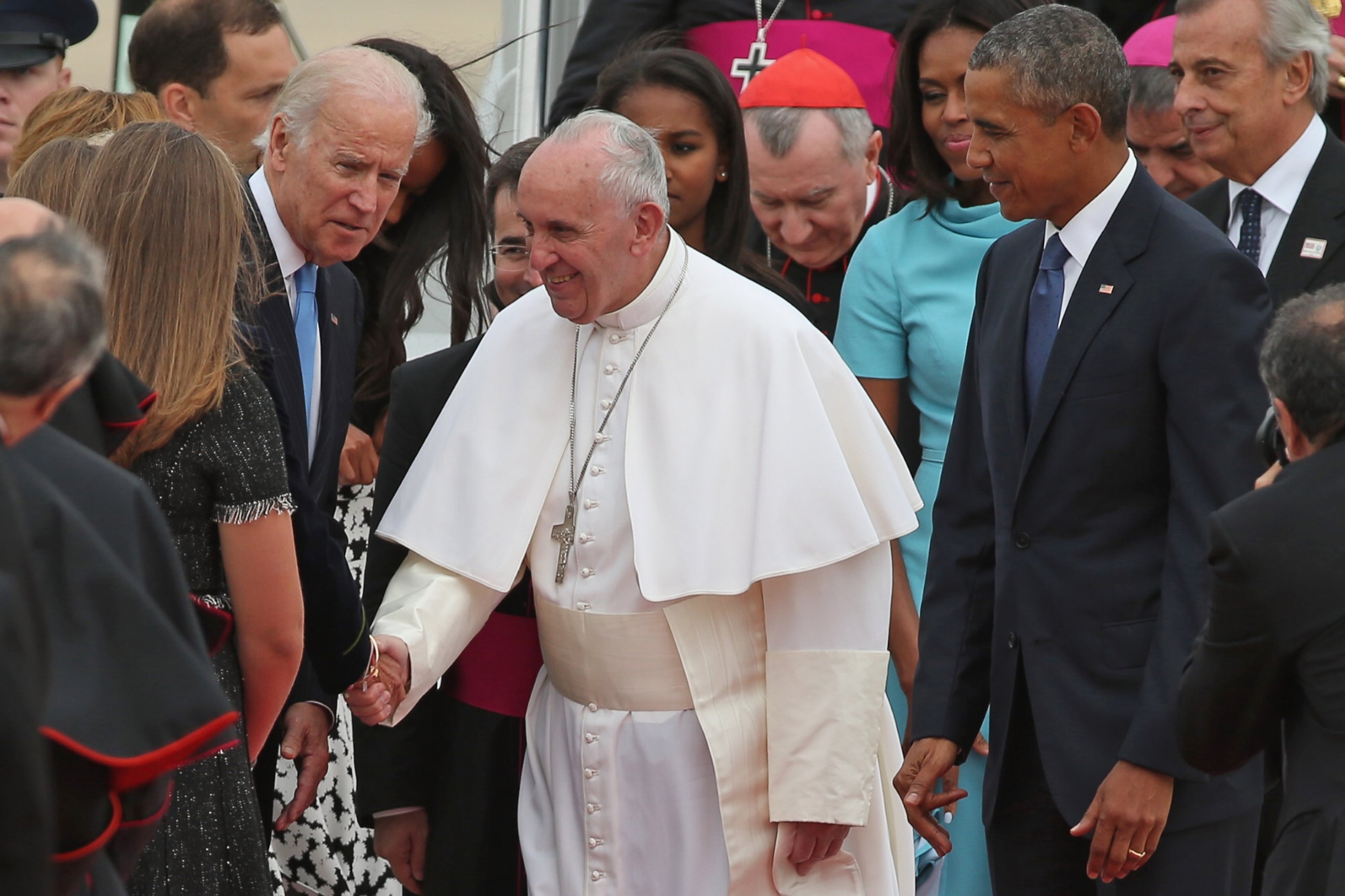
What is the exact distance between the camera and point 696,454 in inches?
134

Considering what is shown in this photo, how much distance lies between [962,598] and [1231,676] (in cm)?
96

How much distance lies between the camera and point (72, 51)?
6602 mm

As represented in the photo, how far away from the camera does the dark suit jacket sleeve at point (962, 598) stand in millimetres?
3539

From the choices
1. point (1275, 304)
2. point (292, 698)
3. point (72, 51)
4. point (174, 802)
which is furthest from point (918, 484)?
point (72, 51)

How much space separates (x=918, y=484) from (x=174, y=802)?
2.22m

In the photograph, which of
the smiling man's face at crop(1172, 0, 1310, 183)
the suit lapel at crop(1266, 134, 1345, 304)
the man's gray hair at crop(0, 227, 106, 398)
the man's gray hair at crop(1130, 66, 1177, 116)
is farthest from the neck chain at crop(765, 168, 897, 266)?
the man's gray hair at crop(0, 227, 106, 398)

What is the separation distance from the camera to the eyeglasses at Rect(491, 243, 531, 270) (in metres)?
4.27

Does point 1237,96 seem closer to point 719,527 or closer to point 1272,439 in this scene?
point 1272,439

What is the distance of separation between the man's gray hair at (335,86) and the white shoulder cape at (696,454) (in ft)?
1.71

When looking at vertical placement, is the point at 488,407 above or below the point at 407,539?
above

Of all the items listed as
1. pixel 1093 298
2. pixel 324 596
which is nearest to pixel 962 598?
pixel 1093 298

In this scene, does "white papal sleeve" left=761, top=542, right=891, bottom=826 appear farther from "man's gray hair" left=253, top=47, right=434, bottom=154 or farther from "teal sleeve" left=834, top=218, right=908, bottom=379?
"man's gray hair" left=253, top=47, right=434, bottom=154

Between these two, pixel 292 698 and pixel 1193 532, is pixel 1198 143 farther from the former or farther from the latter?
pixel 292 698

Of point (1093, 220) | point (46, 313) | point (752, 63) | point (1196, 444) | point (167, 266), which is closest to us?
point (46, 313)
